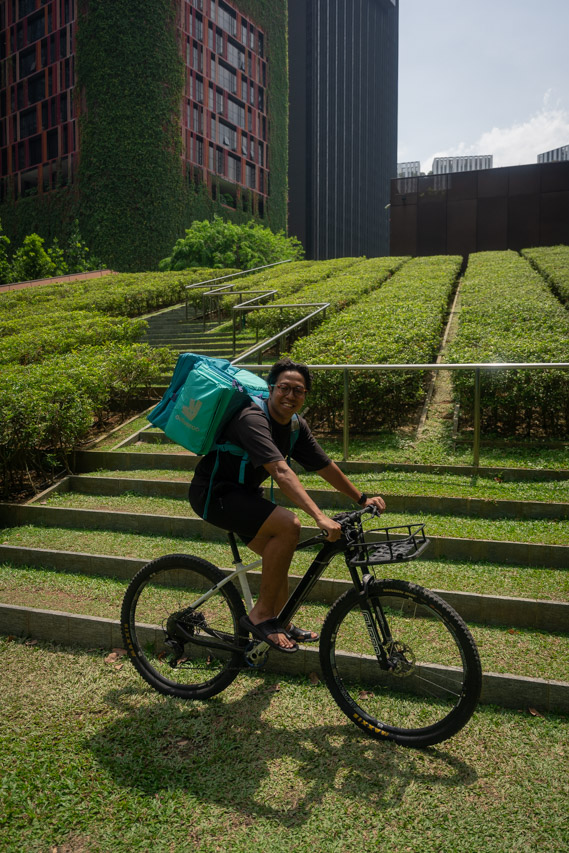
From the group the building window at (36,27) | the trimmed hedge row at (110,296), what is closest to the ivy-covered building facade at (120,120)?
the building window at (36,27)

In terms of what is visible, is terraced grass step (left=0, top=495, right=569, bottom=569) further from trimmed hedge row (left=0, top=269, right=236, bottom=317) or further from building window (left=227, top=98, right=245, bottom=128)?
building window (left=227, top=98, right=245, bottom=128)

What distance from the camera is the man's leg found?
3189 mm

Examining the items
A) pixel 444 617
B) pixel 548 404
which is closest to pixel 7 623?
pixel 444 617

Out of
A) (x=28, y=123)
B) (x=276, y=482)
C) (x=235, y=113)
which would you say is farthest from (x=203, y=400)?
(x=235, y=113)

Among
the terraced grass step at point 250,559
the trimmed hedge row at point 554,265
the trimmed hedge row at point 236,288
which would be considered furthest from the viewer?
the trimmed hedge row at point 236,288

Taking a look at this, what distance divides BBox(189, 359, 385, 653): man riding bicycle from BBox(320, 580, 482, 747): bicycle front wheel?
27 centimetres

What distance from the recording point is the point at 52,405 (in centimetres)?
705

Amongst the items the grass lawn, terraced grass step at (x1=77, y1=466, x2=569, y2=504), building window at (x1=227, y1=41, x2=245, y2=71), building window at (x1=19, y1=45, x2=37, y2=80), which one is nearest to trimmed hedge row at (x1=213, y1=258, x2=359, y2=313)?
terraced grass step at (x1=77, y1=466, x2=569, y2=504)

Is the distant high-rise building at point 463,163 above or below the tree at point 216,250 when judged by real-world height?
above

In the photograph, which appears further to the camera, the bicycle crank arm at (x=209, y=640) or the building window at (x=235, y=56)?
the building window at (x=235, y=56)

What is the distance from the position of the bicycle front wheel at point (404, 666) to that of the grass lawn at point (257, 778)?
0.14 meters

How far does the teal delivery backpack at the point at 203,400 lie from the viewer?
128 inches

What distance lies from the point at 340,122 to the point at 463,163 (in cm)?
3609

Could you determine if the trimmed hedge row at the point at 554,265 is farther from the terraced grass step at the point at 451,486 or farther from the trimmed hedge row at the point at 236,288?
the terraced grass step at the point at 451,486
